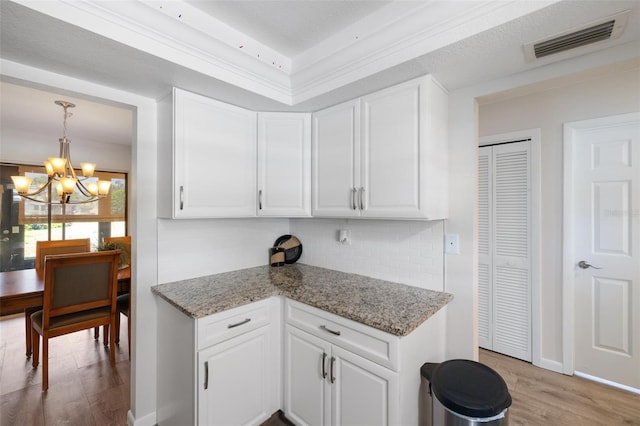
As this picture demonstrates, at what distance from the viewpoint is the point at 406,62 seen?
144 centimetres

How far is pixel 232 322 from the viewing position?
160cm

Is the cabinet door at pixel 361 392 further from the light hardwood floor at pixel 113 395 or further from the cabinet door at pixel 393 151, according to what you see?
the cabinet door at pixel 393 151

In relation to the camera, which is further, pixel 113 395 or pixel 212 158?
pixel 113 395

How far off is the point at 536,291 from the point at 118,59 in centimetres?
347

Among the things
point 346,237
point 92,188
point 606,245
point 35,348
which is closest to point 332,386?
point 346,237

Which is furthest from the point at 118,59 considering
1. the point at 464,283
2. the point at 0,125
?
the point at 0,125

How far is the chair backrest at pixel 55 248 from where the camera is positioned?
3033 mm

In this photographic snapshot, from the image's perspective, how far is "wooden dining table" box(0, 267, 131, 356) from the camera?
213cm

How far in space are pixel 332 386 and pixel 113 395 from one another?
186 cm

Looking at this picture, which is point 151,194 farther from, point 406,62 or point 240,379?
point 406,62

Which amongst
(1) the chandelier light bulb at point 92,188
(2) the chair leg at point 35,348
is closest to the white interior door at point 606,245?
(2) the chair leg at point 35,348

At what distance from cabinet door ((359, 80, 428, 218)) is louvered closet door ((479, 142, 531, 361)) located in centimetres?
157

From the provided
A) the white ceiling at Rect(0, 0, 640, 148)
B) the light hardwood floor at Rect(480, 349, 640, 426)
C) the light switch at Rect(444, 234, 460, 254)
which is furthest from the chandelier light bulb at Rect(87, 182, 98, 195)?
the light hardwood floor at Rect(480, 349, 640, 426)

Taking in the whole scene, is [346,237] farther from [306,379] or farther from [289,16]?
[289,16]
